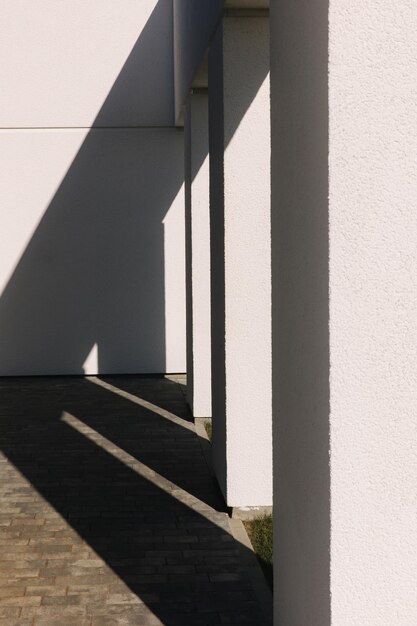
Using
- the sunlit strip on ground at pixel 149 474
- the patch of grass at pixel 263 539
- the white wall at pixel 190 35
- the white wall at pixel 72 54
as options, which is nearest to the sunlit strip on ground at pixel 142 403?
the sunlit strip on ground at pixel 149 474

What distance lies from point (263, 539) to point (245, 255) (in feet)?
5.33

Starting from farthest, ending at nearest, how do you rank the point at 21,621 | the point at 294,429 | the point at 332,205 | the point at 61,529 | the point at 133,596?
1. the point at 61,529
2. the point at 133,596
3. the point at 21,621
4. the point at 294,429
5. the point at 332,205

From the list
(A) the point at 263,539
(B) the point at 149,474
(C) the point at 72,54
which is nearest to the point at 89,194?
(C) the point at 72,54

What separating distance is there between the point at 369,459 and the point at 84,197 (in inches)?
354

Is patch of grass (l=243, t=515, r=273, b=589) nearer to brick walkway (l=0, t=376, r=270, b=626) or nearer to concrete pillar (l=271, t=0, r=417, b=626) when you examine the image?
brick walkway (l=0, t=376, r=270, b=626)

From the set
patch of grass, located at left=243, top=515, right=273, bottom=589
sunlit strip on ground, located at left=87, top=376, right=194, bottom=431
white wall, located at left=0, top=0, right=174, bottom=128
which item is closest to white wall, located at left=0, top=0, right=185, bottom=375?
white wall, located at left=0, top=0, right=174, bottom=128

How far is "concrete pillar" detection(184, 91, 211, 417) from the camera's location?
8.10m

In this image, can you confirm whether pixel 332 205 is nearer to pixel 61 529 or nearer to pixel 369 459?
pixel 369 459

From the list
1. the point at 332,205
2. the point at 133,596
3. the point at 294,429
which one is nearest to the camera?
the point at 332,205

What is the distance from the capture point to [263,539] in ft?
16.4

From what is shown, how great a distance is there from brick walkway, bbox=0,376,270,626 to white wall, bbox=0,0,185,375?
2.25 m

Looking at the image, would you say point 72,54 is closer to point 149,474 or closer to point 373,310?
point 149,474

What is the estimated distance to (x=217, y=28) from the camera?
5590 mm

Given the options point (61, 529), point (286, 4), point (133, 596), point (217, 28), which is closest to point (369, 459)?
point (286, 4)
